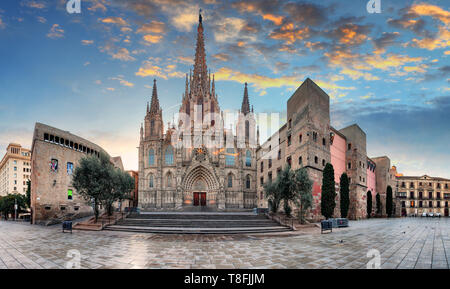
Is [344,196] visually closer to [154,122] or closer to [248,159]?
[248,159]

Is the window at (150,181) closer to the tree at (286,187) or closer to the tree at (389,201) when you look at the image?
the tree at (286,187)

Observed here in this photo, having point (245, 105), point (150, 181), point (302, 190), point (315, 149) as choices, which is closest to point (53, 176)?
point (150, 181)

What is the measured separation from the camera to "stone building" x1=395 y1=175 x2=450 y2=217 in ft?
220

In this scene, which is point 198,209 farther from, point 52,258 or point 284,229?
point 52,258

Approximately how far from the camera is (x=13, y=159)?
78312 mm

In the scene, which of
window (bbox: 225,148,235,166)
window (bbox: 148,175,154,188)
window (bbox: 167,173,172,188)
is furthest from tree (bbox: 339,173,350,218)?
window (bbox: 148,175,154,188)

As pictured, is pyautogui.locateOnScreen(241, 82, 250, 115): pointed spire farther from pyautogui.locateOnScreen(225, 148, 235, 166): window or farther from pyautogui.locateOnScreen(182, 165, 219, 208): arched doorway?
pyautogui.locateOnScreen(182, 165, 219, 208): arched doorway

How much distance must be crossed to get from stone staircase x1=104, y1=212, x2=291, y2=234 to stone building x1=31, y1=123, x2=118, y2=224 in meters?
13.2

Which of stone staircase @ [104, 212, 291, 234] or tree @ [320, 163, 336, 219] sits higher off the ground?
tree @ [320, 163, 336, 219]

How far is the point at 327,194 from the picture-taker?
26.9 metres

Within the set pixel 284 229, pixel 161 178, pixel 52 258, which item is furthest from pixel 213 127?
pixel 52 258

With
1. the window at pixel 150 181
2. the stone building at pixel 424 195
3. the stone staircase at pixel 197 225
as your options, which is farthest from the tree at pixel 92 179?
the stone building at pixel 424 195

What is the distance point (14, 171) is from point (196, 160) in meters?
69.2

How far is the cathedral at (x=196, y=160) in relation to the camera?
45562 mm
